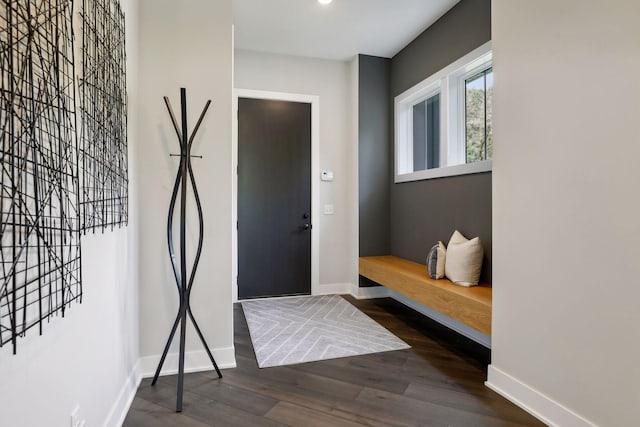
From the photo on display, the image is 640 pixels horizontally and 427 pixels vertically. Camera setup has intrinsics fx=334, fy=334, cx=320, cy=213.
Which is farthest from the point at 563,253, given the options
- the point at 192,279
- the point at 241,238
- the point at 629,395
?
the point at 241,238

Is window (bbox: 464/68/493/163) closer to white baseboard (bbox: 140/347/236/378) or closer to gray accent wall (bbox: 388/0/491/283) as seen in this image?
gray accent wall (bbox: 388/0/491/283)

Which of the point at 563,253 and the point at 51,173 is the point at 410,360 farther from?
the point at 51,173

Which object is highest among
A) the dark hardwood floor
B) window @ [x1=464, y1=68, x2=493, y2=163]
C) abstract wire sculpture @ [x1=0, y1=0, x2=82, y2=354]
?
window @ [x1=464, y1=68, x2=493, y2=163]

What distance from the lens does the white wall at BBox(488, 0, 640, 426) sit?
1.41 m

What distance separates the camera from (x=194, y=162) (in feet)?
7.48

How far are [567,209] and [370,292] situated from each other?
272cm

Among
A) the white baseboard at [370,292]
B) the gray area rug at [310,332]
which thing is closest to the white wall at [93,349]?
the gray area rug at [310,332]

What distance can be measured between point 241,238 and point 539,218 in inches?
120

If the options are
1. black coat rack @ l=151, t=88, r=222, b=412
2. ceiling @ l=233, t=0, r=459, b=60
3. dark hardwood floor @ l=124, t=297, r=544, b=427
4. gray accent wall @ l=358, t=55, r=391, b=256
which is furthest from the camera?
gray accent wall @ l=358, t=55, r=391, b=256

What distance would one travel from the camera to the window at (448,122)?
294cm

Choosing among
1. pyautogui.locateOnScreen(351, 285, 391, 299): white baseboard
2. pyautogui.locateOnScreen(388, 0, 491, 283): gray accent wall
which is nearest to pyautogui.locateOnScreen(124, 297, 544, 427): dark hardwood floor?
pyautogui.locateOnScreen(388, 0, 491, 283): gray accent wall

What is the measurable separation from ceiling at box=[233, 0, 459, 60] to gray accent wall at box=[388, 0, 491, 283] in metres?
0.18

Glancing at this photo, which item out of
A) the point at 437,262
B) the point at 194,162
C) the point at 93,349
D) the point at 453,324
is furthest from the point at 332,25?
the point at 93,349

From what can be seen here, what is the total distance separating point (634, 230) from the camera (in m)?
1.38
